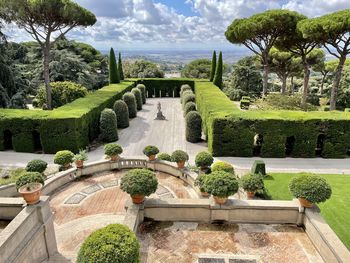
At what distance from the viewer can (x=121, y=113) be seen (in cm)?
2358

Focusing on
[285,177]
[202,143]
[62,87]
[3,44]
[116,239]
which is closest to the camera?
[116,239]

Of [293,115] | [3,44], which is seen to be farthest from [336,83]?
[3,44]

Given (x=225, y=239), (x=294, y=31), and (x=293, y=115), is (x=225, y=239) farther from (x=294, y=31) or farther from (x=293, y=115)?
(x=294, y=31)

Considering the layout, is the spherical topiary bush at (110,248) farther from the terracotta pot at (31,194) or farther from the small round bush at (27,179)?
the small round bush at (27,179)

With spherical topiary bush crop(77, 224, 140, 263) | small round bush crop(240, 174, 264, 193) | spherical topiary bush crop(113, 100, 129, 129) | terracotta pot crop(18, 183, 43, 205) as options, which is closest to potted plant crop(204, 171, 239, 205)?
spherical topiary bush crop(77, 224, 140, 263)

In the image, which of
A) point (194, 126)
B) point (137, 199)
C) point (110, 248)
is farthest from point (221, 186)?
point (194, 126)

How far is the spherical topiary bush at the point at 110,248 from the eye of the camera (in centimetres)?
455

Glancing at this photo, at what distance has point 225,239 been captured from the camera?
698cm

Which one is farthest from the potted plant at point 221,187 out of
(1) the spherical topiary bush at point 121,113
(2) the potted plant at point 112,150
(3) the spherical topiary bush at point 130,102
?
(3) the spherical topiary bush at point 130,102

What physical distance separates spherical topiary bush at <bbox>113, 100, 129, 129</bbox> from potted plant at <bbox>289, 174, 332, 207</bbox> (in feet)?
61.0

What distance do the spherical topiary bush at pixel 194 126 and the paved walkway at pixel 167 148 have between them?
1.91 feet

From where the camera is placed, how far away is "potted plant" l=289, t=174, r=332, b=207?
6645 mm

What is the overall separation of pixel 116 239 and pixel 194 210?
3174 millimetres

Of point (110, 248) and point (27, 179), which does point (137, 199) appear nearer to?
point (110, 248)
